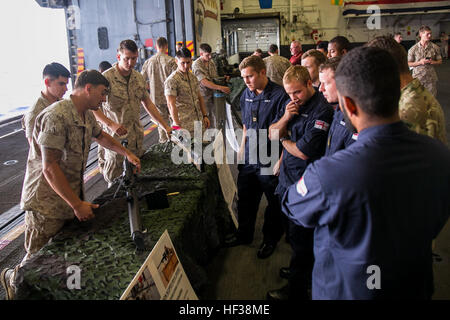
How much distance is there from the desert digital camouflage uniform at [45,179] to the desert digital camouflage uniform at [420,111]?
A: 5.72 ft

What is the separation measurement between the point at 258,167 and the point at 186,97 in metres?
1.62

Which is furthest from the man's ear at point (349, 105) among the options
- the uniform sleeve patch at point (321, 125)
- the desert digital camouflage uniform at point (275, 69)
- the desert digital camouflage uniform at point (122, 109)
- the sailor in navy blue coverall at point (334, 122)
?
the desert digital camouflage uniform at point (275, 69)

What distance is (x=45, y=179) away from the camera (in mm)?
2039

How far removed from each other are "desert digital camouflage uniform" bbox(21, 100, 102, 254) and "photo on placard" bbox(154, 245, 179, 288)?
796mm

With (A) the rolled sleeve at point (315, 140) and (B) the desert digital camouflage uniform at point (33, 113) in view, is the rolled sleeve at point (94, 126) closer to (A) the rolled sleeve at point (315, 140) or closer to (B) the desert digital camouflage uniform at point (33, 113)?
(B) the desert digital camouflage uniform at point (33, 113)

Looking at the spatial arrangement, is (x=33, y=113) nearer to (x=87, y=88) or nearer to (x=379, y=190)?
(x=87, y=88)

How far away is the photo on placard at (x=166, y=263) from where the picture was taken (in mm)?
1471

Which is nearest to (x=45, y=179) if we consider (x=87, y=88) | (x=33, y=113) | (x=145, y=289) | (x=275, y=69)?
(x=87, y=88)

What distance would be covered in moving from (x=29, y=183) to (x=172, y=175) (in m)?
0.91

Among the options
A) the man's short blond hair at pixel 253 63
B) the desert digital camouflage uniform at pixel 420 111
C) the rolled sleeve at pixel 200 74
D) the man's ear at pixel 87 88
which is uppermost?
the rolled sleeve at pixel 200 74

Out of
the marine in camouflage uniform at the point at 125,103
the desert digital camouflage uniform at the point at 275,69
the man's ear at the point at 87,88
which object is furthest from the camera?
the desert digital camouflage uniform at the point at 275,69

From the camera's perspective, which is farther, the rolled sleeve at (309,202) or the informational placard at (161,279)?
the informational placard at (161,279)

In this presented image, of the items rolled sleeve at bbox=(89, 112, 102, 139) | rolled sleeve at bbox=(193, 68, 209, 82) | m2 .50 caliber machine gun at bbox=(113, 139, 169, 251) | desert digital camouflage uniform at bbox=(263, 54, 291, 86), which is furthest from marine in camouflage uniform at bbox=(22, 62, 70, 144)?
desert digital camouflage uniform at bbox=(263, 54, 291, 86)
